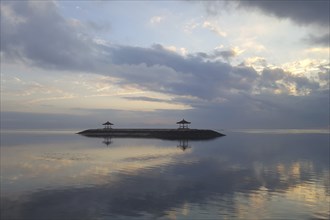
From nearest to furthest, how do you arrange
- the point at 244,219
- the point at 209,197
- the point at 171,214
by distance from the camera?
the point at 244,219
the point at 171,214
the point at 209,197

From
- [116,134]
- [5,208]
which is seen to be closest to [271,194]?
[5,208]

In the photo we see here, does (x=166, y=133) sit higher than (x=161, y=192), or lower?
higher

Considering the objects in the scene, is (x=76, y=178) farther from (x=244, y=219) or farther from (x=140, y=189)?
(x=244, y=219)

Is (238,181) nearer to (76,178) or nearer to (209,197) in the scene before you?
(209,197)

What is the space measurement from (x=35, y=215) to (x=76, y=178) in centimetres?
1271

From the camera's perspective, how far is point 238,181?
101 ft

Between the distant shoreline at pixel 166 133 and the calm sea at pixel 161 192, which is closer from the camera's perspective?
the calm sea at pixel 161 192

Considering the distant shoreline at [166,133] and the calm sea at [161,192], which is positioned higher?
the distant shoreline at [166,133]

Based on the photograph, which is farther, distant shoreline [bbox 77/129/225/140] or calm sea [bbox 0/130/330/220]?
distant shoreline [bbox 77/129/225/140]

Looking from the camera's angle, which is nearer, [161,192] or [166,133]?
[161,192]

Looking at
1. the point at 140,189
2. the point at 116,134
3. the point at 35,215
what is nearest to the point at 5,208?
the point at 35,215

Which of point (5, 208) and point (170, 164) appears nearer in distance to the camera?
point (5, 208)

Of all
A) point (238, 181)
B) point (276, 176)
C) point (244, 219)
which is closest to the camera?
point (244, 219)

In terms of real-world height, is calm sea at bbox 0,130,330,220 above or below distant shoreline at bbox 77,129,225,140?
below
